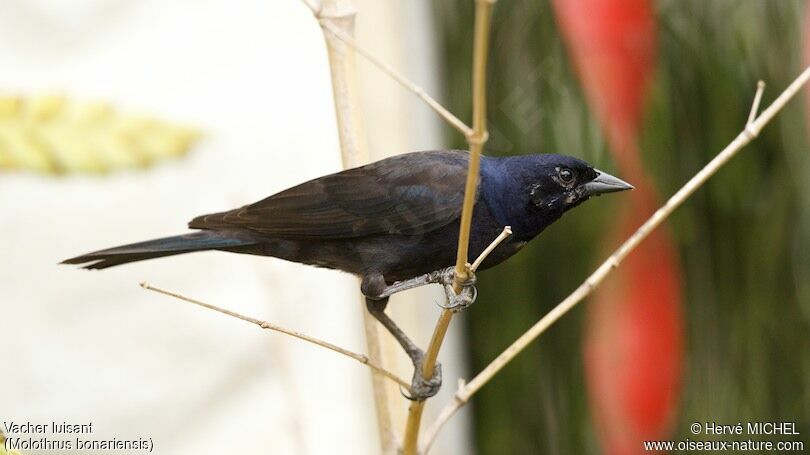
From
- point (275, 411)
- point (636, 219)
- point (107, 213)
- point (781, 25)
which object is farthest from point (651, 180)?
point (107, 213)

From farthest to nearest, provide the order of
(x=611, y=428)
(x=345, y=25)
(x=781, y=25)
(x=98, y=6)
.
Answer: (x=98, y=6), (x=611, y=428), (x=781, y=25), (x=345, y=25)

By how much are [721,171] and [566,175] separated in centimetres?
72

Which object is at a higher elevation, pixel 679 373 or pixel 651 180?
pixel 651 180

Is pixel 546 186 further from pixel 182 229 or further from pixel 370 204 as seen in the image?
pixel 182 229

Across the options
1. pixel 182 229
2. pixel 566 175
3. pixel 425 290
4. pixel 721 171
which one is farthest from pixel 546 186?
pixel 182 229

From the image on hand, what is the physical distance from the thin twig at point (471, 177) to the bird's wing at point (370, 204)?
0.16 metres

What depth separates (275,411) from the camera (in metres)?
1.79

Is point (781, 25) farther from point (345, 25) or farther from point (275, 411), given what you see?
point (275, 411)

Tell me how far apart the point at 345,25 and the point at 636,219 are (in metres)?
0.81

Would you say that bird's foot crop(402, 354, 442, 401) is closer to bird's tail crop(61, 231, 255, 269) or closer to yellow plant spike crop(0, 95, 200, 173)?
bird's tail crop(61, 231, 255, 269)

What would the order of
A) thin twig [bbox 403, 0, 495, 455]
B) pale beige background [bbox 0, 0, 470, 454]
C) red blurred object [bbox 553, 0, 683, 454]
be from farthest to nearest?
pale beige background [bbox 0, 0, 470, 454]
red blurred object [bbox 553, 0, 683, 454]
thin twig [bbox 403, 0, 495, 455]

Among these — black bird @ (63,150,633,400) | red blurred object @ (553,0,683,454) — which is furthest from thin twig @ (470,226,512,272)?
red blurred object @ (553,0,683,454)

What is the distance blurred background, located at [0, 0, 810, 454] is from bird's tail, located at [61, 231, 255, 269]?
0.35m

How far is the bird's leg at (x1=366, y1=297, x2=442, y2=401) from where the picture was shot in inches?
30.7
